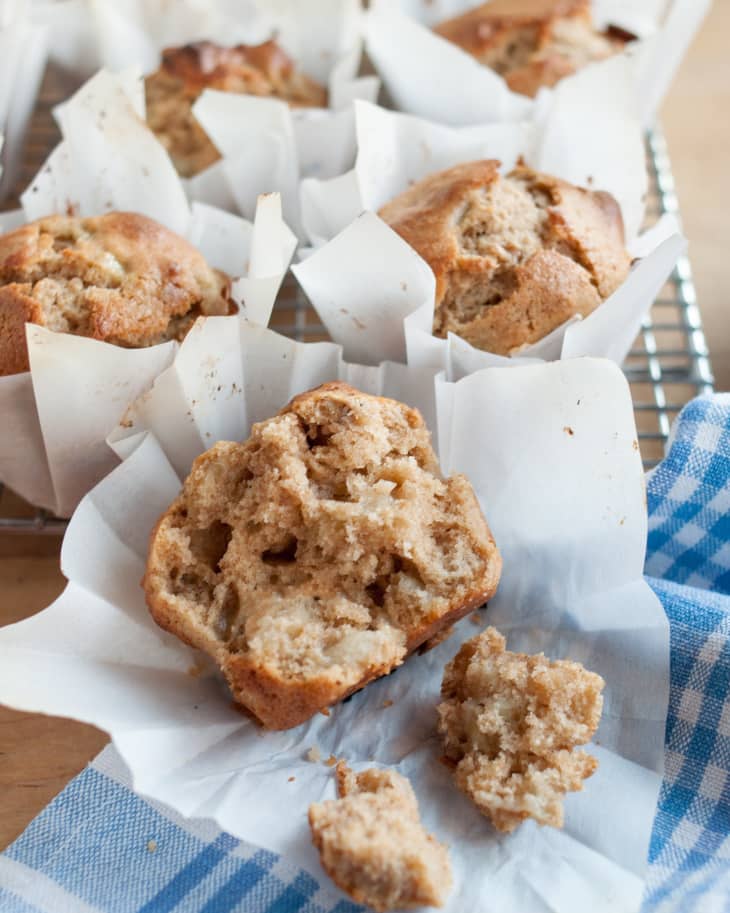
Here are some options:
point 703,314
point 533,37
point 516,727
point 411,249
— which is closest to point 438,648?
point 516,727

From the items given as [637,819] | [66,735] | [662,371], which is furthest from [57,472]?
[662,371]

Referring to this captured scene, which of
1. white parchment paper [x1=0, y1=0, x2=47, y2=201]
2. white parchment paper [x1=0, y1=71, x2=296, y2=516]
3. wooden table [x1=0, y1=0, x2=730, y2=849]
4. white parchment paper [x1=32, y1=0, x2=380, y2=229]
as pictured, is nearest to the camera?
wooden table [x1=0, y1=0, x2=730, y2=849]

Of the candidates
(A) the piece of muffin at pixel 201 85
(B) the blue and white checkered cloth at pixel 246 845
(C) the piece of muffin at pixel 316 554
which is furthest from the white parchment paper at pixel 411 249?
(B) the blue and white checkered cloth at pixel 246 845

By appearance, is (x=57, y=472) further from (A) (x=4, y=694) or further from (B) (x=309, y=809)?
(B) (x=309, y=809)

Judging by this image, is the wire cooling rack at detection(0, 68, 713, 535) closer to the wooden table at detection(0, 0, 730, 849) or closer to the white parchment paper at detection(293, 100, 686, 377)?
the wooden table at detection(0, 0, 730, 849)

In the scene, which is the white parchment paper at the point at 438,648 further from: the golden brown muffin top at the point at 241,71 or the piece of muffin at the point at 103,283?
the golden brown muffin top at the point at 241,71

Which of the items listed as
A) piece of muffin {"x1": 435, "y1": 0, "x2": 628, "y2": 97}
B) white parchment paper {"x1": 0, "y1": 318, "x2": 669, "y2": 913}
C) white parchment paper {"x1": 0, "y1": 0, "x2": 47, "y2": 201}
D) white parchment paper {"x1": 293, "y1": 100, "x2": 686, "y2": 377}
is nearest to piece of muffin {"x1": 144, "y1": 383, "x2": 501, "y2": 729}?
white parchment paper {"x1": 0, "y1": 318, "x2": 669, "y2": 913}
